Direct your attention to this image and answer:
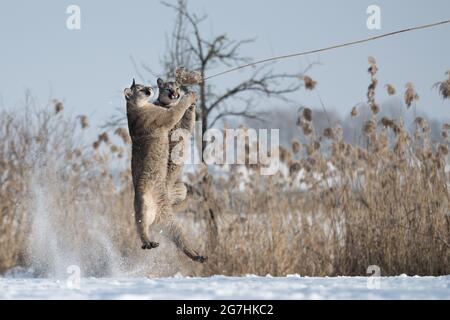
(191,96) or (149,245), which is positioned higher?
(191,96)

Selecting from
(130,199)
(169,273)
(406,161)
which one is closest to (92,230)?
(130,199)

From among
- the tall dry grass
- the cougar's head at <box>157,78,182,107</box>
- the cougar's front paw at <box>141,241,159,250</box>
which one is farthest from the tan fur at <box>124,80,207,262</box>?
the tall dry grass

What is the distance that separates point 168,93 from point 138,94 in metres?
0.25

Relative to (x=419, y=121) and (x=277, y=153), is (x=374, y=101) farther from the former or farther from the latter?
(x=277, y=153)

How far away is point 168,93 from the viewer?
621 cm

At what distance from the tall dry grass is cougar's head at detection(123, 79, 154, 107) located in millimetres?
4279

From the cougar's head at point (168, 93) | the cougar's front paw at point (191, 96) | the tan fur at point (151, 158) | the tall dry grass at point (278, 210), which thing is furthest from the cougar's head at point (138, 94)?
the tall dry grass at point (278, 210)

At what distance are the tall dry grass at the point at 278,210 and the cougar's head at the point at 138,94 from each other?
4279mm

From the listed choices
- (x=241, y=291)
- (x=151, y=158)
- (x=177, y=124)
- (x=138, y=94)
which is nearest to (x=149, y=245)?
(x=151, y=158)

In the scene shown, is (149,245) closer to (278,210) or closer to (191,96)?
(191,96)

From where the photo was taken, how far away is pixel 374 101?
10.0 m

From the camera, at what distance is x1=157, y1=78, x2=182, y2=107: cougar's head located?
618 centimetres
